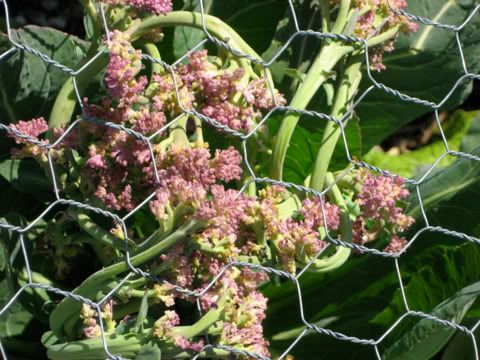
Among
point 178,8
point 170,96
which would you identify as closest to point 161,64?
point 170,96

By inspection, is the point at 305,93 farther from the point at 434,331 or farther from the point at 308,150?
the point at 434,331

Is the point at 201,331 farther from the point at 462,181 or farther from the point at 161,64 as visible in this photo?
the point at 462,181

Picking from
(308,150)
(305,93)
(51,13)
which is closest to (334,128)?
A: (305,93)

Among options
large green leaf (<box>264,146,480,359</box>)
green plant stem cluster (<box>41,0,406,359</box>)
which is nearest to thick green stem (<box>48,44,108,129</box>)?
green plant stem cluster (<box>41,0,406,359</box>)

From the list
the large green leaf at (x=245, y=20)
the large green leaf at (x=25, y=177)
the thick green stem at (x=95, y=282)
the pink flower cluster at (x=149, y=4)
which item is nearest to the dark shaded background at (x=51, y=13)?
the large green leaf at (x=245, y=20)

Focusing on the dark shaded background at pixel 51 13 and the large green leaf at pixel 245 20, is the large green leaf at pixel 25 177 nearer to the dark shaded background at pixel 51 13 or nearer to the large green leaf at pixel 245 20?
the large green leaf at pixel 245 20

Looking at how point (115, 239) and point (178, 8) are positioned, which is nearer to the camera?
point (115, 239)
